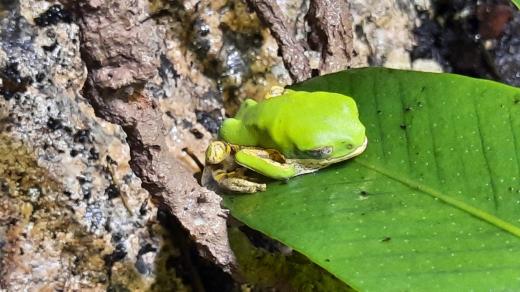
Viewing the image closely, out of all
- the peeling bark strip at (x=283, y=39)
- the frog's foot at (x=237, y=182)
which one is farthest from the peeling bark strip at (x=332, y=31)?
the frog's foot at (x=237, y=182)

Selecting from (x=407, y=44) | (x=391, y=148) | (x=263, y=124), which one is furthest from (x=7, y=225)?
(x=407, y=44)

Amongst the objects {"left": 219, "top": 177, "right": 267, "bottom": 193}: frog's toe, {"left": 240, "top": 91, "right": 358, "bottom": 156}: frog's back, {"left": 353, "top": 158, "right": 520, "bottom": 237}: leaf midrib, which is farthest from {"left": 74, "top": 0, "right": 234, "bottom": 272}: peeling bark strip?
{"left": 353, "top": 158, "right": 520, "bottom": 237}: leaf midrib

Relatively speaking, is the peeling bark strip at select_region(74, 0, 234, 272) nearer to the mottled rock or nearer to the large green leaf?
the large green leaf

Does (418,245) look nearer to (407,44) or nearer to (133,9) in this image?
(133,9)

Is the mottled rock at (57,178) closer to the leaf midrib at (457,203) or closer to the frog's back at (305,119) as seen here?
the frog's back at (305,119)

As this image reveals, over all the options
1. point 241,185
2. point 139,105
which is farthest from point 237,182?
point 139,105

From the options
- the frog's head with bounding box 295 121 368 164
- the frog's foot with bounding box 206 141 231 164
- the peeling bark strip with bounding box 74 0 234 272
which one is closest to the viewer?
the peeling bark strip with bounding box 74 0 234 272

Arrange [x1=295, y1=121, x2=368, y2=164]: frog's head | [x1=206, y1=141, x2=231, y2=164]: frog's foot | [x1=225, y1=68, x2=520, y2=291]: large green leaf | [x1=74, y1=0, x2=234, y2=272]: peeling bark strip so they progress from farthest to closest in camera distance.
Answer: [x1=206, y1=141, x2=231, y2=164]: frog's foot < [x1=295, y1=121, x2=368, y2=164]: frog's head < [x1=225, y1=68, x2=520, y2=291]: large green leaf < [x1=74, y1=0, x2=234, y2=272]: peeling bark strip

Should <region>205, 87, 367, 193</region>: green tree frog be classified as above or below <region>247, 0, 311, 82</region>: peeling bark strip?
below
